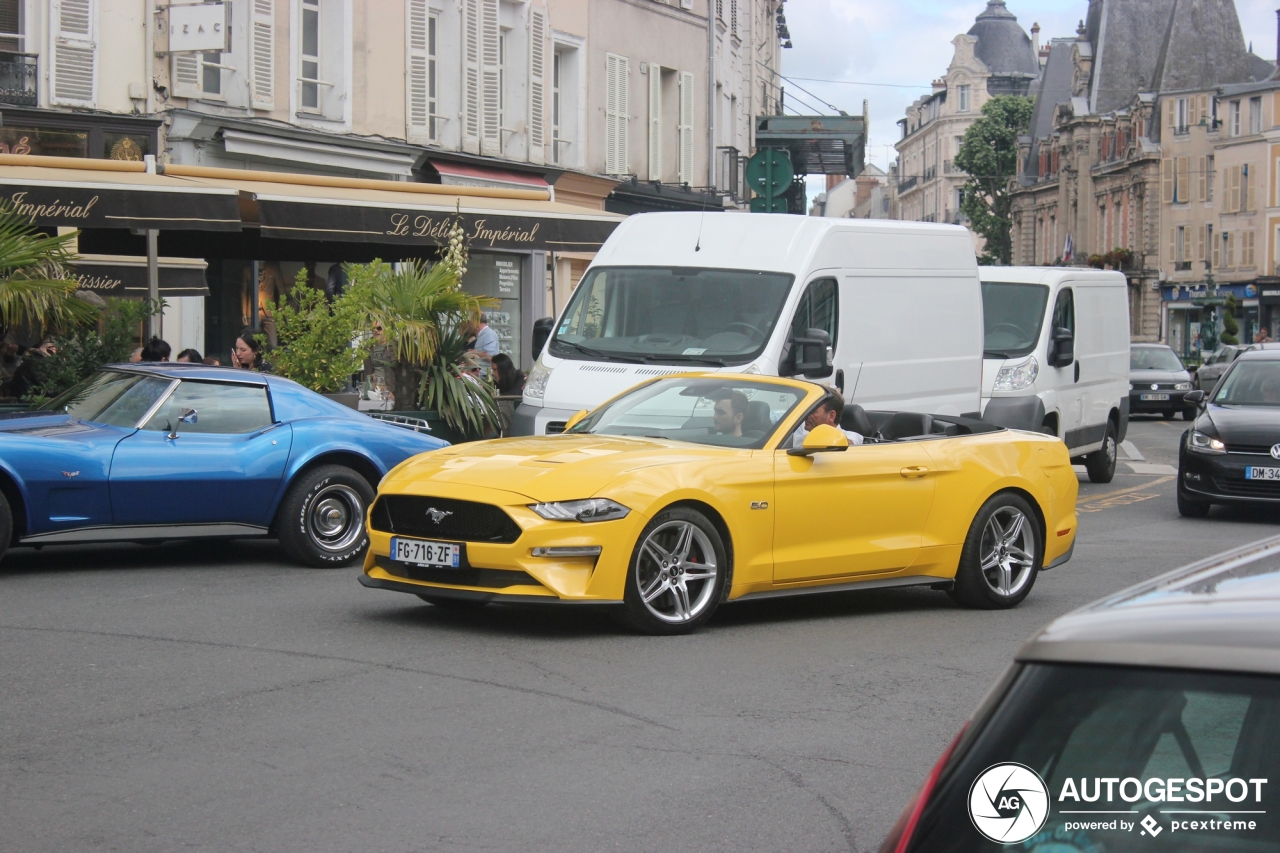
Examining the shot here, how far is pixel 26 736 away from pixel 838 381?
9.21 m

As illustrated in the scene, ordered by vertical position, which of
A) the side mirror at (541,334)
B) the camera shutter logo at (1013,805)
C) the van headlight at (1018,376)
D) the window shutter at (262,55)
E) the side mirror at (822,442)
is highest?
the window shutter at (262,55)

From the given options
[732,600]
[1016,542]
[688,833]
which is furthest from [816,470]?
[688,833]

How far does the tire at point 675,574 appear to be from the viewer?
26.5 feet

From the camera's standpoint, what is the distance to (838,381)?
46.1 ft

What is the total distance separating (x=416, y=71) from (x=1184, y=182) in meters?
68.1

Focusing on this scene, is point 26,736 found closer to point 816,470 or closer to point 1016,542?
point 816,470

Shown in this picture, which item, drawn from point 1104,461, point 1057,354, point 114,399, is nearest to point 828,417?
→ point 114,399

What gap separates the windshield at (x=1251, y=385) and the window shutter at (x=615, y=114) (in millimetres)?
19127

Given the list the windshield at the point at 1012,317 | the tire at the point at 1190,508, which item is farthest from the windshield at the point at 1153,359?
the tire at the point at 1190,508

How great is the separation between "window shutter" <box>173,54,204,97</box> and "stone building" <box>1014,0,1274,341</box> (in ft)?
215

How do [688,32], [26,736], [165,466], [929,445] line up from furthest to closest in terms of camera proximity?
[688,32] → [165,466] → [929,445] → [26,736]

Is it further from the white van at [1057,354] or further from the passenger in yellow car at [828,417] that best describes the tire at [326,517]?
the white van at [1057,354]

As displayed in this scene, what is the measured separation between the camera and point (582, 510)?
788 cm

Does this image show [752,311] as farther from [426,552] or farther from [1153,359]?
[1153,359]
